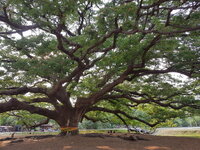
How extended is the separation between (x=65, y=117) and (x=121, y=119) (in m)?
3.97

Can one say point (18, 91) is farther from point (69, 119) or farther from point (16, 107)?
point (69, 119)

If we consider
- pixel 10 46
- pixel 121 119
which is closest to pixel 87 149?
pixel 10 46

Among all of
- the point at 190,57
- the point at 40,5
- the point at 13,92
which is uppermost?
the point at 40,5

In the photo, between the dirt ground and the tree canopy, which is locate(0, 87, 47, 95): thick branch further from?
the dirt ground

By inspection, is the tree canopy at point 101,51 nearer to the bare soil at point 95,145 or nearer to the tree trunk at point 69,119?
the tree trunk at point 69,119

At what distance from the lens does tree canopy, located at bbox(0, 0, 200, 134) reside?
4.95 meters

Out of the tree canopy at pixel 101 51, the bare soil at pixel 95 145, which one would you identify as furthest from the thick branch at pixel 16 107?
the bare soil at pixel 95 145

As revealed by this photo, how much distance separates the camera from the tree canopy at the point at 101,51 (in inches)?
195

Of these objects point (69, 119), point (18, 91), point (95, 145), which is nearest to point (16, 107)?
point (18, 91)

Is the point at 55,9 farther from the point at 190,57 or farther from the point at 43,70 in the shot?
the point at 190,57

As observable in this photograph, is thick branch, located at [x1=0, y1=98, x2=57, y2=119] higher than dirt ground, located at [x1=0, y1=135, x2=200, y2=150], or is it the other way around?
thick branch, located at [x1=0, y1=98, x2=57, y2=119]

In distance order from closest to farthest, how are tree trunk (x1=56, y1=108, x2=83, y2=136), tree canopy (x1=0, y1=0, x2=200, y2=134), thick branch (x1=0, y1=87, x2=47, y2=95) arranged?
tree canopy (x1=0, y1=0, x2=200, y2=134), thick branch (x1=0, y1=87, x2=47, y2=95), tree trunk (x1=56, y1=108, x2=83, y2=136)

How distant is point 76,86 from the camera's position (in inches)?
321

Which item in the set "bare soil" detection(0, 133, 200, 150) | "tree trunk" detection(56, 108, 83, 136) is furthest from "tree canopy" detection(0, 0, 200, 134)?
"bare soil" detection(0, 133, 200, 150)
